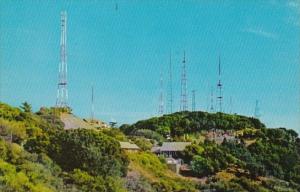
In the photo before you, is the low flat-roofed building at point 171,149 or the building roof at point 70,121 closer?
the building roof at point 70,121

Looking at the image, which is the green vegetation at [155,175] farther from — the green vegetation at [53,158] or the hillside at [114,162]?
the green vegetation at [53,158]

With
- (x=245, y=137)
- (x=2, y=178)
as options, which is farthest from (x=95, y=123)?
(x=2, y=178)

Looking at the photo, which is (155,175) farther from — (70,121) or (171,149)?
(171,149)

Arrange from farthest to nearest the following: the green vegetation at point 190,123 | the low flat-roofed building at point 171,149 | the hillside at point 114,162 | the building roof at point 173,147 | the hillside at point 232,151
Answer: the green vegetation at point 190,123 → the building roof at point 173,147 → the low flat-roofed building at point 171,149 → the hillside at point 232,151 → the hillside at point 114,162

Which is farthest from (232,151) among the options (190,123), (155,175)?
(190,123)

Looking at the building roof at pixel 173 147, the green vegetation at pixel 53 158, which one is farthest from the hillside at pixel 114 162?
the building roof at pixel 173 147

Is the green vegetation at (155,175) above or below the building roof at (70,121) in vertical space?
below

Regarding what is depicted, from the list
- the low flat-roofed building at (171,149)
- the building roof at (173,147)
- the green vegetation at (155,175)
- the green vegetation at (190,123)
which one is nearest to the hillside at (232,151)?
the green vegetation at (190,123)

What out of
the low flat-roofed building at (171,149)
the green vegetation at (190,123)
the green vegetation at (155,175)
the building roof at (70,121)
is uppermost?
the green vegetation at (190,123)

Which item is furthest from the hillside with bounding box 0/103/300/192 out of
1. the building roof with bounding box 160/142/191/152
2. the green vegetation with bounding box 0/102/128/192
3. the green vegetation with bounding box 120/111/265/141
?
the green vegetation with bounding box 120/111/265/141

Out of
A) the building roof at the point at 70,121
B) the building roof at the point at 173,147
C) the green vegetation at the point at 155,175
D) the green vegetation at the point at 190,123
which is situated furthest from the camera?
the green vegetation at the point at 190,123

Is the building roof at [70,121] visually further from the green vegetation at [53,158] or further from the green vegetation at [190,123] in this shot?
the green vegetation at [190,123]

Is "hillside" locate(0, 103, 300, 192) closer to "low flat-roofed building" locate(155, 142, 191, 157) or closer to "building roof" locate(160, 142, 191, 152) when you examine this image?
"low flat-roofed building" locate(155, 142, 191, 157)
